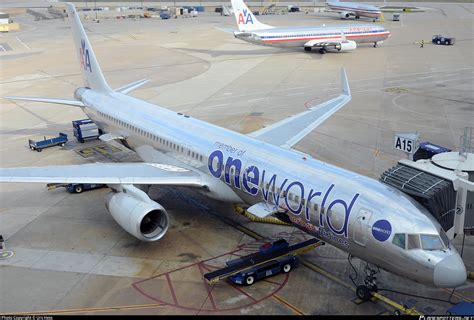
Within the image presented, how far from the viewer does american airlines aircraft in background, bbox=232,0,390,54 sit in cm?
7425

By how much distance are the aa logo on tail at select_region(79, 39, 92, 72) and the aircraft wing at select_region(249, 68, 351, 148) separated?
12.6 m

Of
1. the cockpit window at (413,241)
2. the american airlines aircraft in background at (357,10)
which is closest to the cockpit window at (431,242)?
the cockpit window at (413,241)

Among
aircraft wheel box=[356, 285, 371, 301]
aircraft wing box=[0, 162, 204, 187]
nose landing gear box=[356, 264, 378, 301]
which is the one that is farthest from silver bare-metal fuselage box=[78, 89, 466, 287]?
aircraft wheel box=[356, 285, 371, 301]

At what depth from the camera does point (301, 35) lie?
7606cm

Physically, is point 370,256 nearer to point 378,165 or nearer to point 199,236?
point 199,236

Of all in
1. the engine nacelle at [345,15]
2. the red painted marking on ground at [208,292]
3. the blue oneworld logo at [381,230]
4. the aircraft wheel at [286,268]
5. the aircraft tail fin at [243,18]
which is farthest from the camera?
the engine nacelle at [345,15]

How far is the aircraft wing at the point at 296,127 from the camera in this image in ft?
95.2

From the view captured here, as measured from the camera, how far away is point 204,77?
2442 inches

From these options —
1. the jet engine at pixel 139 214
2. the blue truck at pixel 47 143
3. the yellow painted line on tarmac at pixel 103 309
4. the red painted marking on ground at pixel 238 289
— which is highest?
the jet engine at pixel 139 214

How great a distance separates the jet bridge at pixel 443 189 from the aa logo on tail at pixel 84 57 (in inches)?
904

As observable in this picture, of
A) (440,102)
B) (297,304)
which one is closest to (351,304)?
(297,304)

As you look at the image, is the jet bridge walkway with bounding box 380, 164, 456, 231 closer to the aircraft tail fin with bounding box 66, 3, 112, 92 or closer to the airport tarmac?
the airport tarmac

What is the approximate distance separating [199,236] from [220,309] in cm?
603

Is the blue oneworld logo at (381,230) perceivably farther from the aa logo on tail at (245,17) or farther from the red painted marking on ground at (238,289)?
the aa logo on tail at (245,17)
